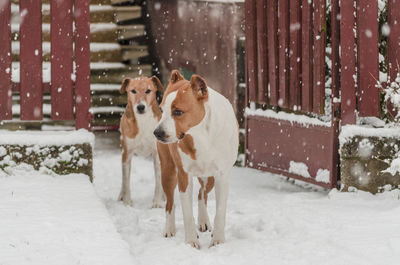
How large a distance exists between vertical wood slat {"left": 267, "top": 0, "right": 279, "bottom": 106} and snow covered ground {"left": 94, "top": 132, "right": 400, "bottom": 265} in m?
1.03

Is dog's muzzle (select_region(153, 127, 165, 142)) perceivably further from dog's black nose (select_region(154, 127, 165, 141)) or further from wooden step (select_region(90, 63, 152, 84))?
wooden step (select_region(90, 63, 152, 84))

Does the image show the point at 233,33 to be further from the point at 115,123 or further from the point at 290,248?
the point at 290,248

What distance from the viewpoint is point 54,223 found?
4426 mm

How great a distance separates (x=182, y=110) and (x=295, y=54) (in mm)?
2721

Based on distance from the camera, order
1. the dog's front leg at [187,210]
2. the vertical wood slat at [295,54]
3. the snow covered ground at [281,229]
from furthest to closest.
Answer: the vertical wood slat at [295,54], the dog's front leg at [187,210], the snow covered ground at [281,229]

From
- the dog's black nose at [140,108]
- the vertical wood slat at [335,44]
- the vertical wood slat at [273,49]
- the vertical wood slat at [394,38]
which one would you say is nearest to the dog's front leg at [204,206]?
the dog's black nose at [140,108]

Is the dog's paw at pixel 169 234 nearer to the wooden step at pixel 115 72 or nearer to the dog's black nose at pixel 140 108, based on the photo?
the dog's black nose at pixel 140 108

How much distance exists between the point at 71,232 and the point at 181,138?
901mm

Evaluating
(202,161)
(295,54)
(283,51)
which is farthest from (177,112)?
(283,51)

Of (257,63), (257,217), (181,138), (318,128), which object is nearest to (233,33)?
(257,63)

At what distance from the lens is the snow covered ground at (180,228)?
3.95m

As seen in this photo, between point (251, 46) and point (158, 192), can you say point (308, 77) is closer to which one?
point (251, 46)

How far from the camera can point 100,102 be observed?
385 inches

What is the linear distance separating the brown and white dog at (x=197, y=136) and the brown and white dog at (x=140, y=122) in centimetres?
117
